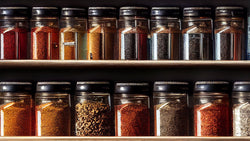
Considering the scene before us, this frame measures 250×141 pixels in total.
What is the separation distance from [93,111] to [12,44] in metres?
0.45

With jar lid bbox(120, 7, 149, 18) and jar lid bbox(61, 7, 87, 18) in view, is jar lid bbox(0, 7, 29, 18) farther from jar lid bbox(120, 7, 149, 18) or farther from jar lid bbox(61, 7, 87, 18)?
jar lid bbox(120, 7, 149, 18)

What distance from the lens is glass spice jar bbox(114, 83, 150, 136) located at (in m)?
1.68

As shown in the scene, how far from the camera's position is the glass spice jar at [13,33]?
1.71 meters

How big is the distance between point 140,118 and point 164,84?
0.17 meters

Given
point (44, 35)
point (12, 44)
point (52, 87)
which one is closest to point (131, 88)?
point (52, 87)

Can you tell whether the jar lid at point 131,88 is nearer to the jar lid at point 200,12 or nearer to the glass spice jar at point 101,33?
the glass spice jar at point 101,33

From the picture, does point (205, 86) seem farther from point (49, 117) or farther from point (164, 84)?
point (49, 117)

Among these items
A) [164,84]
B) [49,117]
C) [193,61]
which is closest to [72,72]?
[49,117]

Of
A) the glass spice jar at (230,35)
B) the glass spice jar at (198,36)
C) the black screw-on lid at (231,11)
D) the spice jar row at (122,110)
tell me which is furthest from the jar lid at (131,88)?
the black screw-on lid at (231,11)

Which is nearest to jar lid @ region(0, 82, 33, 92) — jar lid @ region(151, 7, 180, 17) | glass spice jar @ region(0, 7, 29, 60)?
glass spice jar @ region(0, 7, 29, 60)

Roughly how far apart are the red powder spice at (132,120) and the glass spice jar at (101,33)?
0.23 meters

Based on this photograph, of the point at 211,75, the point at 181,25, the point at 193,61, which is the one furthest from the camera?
the point at 211,75

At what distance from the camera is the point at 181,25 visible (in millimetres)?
1783

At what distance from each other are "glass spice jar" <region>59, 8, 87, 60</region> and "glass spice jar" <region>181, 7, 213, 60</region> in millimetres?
436
